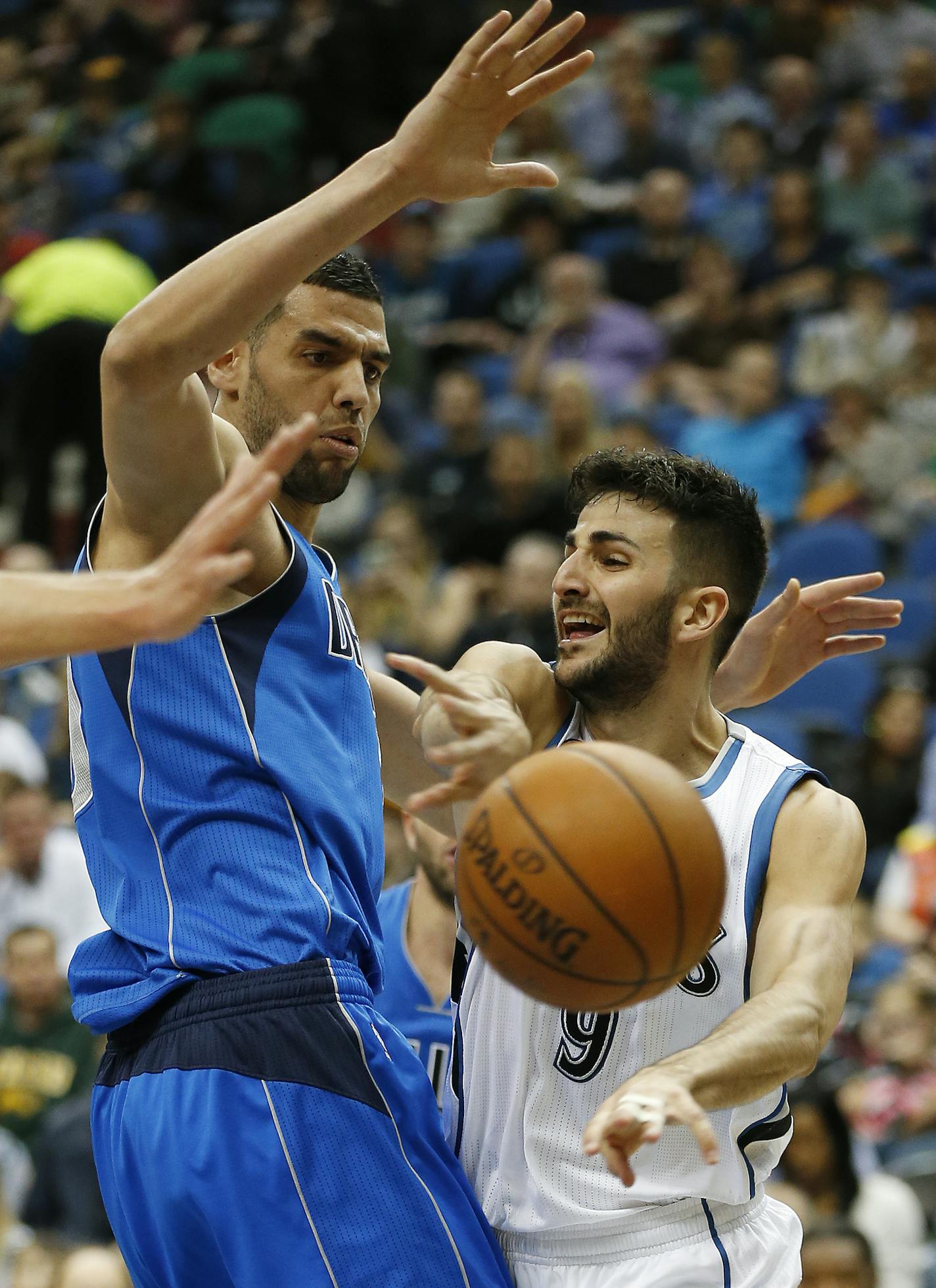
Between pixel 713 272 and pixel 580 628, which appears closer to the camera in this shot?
pixel 580 628

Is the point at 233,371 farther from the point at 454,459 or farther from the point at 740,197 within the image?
the point at 740,197

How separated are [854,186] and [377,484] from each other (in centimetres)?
360

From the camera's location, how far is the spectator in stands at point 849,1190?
584cm

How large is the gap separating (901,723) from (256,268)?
5878 mm

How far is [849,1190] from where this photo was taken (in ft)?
20.1

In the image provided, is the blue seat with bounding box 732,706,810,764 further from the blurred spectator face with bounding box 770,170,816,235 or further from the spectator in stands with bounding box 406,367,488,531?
the blurred spectator face with bounding box 770,170,816,235

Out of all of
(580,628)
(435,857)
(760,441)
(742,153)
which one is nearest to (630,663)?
(580,628)

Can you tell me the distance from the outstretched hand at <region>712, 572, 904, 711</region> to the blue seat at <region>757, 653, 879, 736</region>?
464cm

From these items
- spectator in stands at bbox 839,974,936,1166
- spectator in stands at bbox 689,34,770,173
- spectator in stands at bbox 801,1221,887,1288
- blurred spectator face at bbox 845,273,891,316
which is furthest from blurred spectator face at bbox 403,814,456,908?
spectator in stands at bbox 689,34,770,173

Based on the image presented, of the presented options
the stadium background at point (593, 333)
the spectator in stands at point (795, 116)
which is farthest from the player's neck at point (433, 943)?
the spectator in stands at point (795, 116)

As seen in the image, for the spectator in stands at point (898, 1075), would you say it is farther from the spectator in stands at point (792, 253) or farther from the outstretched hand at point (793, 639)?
the spectator in stands at point (792, 253)

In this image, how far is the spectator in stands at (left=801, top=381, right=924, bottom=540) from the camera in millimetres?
9508

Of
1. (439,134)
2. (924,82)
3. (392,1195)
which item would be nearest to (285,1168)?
(392,1195)

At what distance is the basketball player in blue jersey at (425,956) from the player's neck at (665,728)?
99cm
